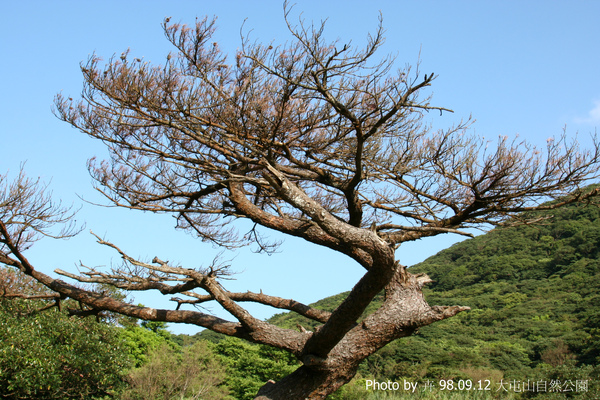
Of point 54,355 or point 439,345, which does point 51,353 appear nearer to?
point 54,355

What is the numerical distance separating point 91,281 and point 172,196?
1.62m

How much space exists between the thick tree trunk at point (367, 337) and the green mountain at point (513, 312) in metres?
9.83

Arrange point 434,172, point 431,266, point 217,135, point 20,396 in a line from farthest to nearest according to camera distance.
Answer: point 431,266 → point 20,396 → point 434,172 → point 217,135

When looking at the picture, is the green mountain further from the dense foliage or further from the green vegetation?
the dense foliage

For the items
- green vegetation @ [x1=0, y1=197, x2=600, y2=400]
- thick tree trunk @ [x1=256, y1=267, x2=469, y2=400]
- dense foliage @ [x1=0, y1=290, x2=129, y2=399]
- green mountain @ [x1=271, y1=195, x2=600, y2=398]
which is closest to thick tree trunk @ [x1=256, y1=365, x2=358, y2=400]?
thick tree trunk @ [x1=256, y1=267, x2=469, y2=400]

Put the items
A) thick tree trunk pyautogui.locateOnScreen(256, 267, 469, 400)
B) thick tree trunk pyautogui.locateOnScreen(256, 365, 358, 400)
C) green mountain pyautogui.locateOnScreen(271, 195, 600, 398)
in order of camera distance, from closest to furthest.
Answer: thick tree trunk pyautogui.locateOnScreen(256, 267, 469, 400), thick tree trunk pyautogui.locateOnScreen(256, 365, 358, 400), green mountain pyautogui.locateOnScreen(271, 195, 600, 398)

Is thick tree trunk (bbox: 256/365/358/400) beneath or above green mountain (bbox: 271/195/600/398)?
beneath

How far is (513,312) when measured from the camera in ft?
88.4

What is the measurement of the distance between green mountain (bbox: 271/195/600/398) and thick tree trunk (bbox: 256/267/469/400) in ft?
32.3

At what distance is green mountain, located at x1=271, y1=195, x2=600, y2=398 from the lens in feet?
67.6

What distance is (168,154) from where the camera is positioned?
21.5 feet

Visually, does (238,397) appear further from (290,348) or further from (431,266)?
(431,266)

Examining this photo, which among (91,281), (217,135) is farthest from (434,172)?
(91,281)

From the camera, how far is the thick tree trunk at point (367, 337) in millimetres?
5660
